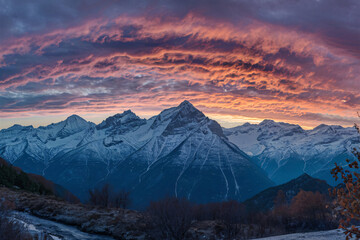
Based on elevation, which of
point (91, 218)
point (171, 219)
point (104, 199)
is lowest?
point (104, 199)

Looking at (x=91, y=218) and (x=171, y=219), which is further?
(x=91, y=218)

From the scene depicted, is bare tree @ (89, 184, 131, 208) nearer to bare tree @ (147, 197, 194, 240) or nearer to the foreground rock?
the foreground rock

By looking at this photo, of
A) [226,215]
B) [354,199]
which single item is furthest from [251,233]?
[354,199]

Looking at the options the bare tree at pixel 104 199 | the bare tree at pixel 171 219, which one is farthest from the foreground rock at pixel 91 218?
the bare tree at pixel 104 199

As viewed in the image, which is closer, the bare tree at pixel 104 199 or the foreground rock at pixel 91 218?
the foreground rock at pixel 91 218

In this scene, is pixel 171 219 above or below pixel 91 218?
above

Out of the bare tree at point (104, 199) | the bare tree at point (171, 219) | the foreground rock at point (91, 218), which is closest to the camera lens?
the bare tree at point (171, 219)

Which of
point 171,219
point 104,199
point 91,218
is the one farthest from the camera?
point 104,199

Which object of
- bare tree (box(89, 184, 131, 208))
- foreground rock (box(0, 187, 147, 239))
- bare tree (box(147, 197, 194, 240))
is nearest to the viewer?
bare tree (box(147, 197, 194, 240))

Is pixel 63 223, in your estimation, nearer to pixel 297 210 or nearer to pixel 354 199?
pixel 354 199

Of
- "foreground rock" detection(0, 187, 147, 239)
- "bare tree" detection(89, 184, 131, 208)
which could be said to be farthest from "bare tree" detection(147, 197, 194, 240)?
"bare tree" detection(89, 184, 131, 208)

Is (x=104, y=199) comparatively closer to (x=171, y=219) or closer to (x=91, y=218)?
(x=91, y=218)

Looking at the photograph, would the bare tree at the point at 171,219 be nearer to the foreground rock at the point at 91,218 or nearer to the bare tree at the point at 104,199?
the foreground rock at the point at 91,218

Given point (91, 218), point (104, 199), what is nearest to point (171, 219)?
point (91, 218)
